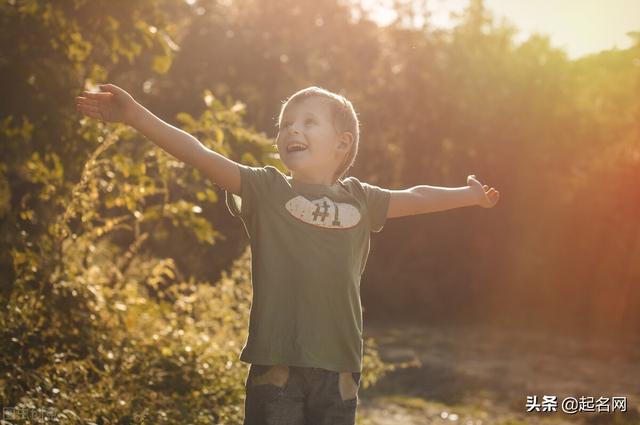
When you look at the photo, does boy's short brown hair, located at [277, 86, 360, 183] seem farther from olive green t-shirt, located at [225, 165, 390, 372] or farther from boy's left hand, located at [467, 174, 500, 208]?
boy's left hand, located at [467, 174, 500, 208]

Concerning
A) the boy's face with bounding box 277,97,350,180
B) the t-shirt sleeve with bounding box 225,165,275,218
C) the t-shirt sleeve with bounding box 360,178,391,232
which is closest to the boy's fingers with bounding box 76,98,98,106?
the t-shirt sleeve with bounding box 225,165,275,218

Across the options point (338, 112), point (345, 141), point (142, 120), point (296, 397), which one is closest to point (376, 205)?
point (345, 141)

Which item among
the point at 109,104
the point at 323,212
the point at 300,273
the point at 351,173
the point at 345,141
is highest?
the point at 351,173

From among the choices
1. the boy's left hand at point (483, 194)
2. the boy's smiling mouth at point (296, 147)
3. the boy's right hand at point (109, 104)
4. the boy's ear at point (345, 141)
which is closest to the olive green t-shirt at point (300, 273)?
the boy's smiling mouth at point (296, 147)

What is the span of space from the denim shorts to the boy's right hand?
950 millimetres

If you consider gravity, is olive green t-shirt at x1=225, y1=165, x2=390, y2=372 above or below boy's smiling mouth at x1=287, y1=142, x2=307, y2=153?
below

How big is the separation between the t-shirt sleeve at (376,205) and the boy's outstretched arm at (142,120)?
2.10ft

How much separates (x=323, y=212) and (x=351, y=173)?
13.3 meters

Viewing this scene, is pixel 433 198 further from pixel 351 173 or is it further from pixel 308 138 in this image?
pixel 351 173

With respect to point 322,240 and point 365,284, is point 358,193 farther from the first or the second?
point 365,284

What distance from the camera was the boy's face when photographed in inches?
116

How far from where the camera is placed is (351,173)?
16.2m

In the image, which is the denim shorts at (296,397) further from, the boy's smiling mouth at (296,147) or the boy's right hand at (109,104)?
the boy's right hand at (109,104)

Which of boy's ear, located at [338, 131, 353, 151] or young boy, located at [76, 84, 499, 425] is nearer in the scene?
young boy, located at [76, 84, 499, 425]
